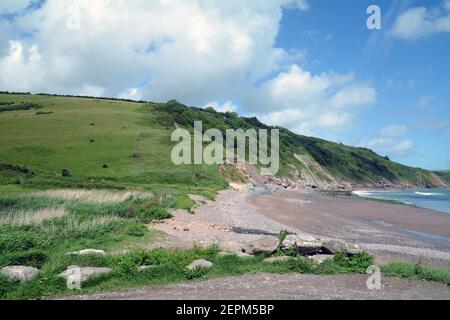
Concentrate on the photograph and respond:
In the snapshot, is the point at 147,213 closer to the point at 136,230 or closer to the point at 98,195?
the point at 136,230

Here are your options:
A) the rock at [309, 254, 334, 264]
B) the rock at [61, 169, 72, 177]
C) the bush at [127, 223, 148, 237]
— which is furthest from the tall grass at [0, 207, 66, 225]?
the rock at [61, 169, 72, 177]

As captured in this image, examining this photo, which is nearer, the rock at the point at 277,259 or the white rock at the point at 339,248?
the rock at the point at 277,259

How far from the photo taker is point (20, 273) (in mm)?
13328

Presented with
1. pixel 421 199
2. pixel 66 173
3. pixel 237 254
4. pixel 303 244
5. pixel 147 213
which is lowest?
pixel 237 254

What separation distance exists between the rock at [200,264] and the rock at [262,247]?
97.7 inches

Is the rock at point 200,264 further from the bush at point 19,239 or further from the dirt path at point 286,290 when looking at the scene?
the bush at point 19,239

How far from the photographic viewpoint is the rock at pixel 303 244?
58.2 feet

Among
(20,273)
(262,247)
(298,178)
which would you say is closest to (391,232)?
(262,247)

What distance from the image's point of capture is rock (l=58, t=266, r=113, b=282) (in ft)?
44.1

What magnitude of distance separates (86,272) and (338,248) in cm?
1015

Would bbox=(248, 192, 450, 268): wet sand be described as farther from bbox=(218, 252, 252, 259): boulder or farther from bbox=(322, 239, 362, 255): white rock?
bbox=(218, 252, 252, 259): boulder

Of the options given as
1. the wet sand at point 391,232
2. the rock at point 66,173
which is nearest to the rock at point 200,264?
the wet sand at point 391,232

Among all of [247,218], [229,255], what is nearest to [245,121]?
[247,218]
